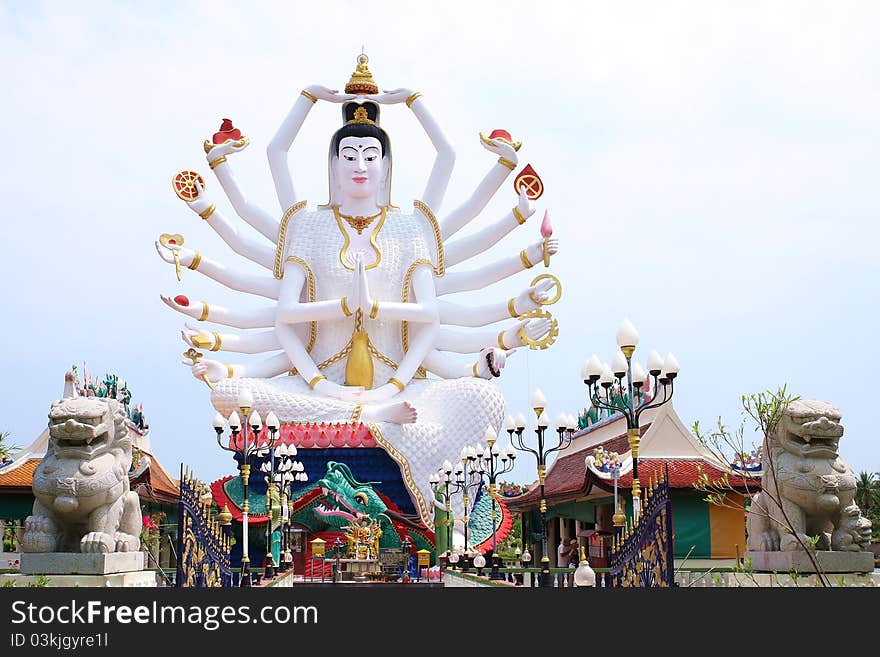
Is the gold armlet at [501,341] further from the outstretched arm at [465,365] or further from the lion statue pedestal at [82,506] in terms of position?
the lion statue pedestal at [82,506]

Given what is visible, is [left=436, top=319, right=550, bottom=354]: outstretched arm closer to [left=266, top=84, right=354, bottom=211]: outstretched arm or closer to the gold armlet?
the gold armlet

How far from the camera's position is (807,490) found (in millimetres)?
9125

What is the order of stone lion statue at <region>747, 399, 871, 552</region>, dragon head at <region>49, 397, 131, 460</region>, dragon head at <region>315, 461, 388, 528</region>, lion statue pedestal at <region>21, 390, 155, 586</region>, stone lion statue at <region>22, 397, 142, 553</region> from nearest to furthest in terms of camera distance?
lion statue pedestal at <region>21, 390, 155, 586</region>
stone lion statue at <region>22, 397, 142, 553</region>
dragon head at <region>49, 397, 131, 460</region>
stone lion statue at <region>747, 399, 871, 552</region>
dragon head at <region>315, 461, 388, 528</region>

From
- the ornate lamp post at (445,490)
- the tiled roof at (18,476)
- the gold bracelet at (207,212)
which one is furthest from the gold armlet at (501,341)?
the tiled roof at (18,476)

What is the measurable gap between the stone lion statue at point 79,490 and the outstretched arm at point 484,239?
53.7 ft

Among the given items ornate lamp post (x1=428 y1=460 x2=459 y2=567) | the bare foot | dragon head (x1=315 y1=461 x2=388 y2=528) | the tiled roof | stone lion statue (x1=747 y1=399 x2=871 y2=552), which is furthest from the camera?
the bare foot

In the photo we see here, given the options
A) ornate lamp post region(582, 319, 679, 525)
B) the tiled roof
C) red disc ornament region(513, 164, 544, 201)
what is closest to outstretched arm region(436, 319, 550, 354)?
red disc ornament region(513, 164, 544, 201)

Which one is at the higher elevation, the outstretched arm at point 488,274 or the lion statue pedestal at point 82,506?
the outstretched arm at point 488,274

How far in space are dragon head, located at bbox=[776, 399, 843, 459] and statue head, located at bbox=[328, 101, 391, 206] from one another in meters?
16.3

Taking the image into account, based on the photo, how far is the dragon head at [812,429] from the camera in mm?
9289

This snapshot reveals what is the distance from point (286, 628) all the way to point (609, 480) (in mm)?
11641

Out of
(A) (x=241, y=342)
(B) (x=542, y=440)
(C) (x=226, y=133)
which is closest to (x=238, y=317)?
(A) (x=241, y=342)

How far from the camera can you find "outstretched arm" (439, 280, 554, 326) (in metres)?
23.8

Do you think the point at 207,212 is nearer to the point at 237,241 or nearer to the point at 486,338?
the point at 237,241
